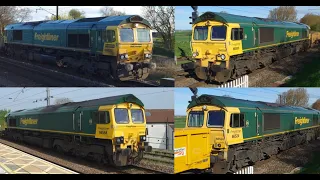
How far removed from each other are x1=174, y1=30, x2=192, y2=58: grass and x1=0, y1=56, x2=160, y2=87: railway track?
2.54ft

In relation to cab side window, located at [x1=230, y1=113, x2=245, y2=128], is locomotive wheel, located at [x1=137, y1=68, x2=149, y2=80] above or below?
above

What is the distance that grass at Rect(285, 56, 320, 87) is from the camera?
6997 mm

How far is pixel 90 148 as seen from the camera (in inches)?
327

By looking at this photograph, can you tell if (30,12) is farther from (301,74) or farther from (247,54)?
(301,74)

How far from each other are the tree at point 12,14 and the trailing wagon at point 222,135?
13.0 feet

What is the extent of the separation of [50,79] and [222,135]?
12.6 ft

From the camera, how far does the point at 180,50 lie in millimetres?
6938

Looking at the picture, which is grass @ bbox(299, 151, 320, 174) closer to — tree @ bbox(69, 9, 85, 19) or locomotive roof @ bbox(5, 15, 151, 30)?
locomotive roof @ bbox(5, 15, 151, 30)

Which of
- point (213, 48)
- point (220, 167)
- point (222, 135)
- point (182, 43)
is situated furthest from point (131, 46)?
point (220, 167)

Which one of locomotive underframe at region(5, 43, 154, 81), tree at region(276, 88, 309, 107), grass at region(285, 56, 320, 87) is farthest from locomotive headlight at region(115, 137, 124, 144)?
tree at region(276, 88, 309, 107)

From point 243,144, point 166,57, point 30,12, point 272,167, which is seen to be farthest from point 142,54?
point 272,167

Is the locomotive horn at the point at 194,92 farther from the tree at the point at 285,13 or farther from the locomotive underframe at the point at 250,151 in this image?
the tree at the point at 285,13

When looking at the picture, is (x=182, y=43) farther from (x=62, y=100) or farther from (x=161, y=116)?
(x=62, y=100)
